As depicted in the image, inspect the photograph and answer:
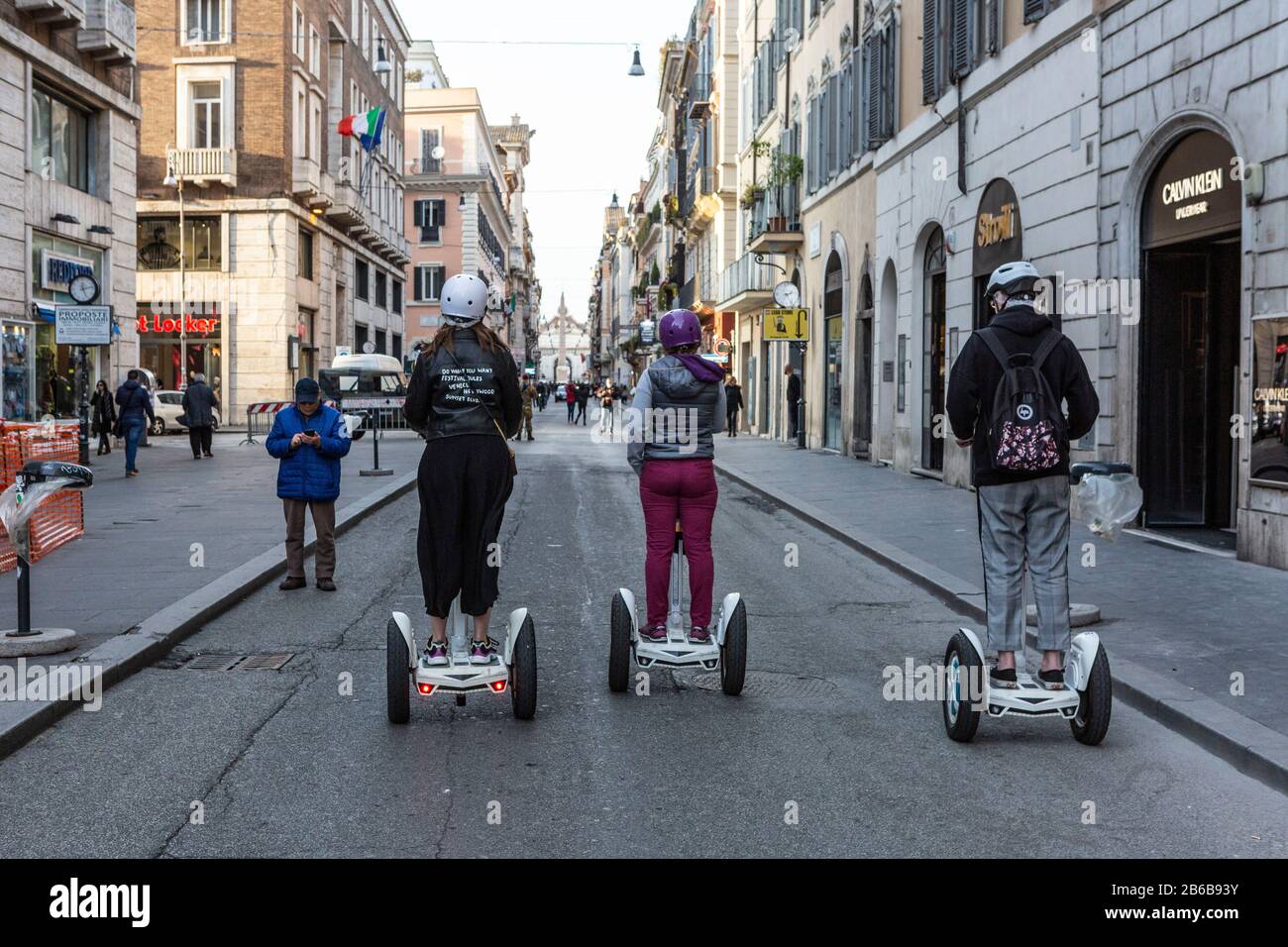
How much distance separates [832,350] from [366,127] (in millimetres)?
19793

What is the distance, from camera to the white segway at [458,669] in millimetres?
5926

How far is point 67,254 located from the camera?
1015 inches

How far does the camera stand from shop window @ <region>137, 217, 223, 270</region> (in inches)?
1601

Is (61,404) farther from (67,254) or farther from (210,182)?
(210,182)

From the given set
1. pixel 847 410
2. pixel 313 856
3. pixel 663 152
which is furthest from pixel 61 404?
pixel 663 152

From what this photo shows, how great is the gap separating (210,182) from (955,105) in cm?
2678

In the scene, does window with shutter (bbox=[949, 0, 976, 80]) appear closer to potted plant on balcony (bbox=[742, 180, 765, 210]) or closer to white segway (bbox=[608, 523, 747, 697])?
white segway (bbox=[608, 523, 747, 697])

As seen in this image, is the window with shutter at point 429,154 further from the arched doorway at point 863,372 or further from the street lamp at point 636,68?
the arched doorway at point 863,372

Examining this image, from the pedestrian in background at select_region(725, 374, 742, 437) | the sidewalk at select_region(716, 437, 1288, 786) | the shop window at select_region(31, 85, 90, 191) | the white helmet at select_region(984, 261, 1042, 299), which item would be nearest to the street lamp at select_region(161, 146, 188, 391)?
the shop window at select_region(31, 85, 90, 191)

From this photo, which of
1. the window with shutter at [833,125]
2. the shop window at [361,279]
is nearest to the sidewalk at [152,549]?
the window with shutter at [833,125]

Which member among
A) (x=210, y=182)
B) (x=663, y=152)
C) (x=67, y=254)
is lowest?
(x=67, y=254)

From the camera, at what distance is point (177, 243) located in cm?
4081

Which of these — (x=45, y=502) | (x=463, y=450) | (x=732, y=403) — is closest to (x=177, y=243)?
(x=732, y=403)

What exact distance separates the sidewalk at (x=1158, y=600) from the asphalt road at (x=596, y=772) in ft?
0.99
